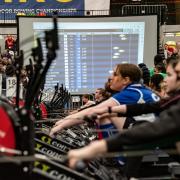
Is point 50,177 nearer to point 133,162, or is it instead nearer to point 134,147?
point 134,147

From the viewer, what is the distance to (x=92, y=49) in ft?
29.6

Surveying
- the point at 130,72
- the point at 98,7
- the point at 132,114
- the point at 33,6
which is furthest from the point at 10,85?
the point at 33,6

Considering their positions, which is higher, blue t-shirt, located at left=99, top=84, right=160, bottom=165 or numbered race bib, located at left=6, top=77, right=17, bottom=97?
blue t-shirt, located at left=99, top=84, right=160, bottom=165

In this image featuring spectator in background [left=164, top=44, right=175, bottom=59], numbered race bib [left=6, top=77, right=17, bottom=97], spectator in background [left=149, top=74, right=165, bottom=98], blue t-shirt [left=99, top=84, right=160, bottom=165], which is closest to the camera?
blue t-shirt [left=99, top=84, right=160, bottom=165]

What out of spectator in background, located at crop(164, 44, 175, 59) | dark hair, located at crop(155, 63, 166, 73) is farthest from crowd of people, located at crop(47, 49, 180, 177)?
spectator in background, located at crop(164, 44, 175, 59)

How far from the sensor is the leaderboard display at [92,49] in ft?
29.4

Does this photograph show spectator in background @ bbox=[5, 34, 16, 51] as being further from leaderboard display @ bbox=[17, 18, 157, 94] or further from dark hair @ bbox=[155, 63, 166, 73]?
dark hair @ bbox=[155, 63, 166, 73]

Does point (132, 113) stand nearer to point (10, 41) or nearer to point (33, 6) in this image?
point (33, 6)

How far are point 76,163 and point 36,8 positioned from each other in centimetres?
1366

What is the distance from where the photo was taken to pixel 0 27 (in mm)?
16047

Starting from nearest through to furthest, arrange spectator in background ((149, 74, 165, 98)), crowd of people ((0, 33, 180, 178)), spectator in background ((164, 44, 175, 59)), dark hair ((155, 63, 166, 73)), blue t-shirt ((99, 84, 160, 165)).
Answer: crowd of people ((0, 33, 180, 178)) → blue t-shirt ((99, 84, 160, 165)) → spectator in background ((149, 74, 165, 98)) → dark hair ((155, 63, 166, 73)) → spectator in background ((164, 44, 175, 59))

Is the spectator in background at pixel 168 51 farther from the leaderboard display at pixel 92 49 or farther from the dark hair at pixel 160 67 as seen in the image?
the dark hair at pixel 160 67

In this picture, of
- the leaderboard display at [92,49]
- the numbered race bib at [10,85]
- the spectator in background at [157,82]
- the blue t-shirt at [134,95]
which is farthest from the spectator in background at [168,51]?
the blue t-shirt at [134,95]

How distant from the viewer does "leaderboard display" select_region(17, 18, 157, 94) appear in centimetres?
895
